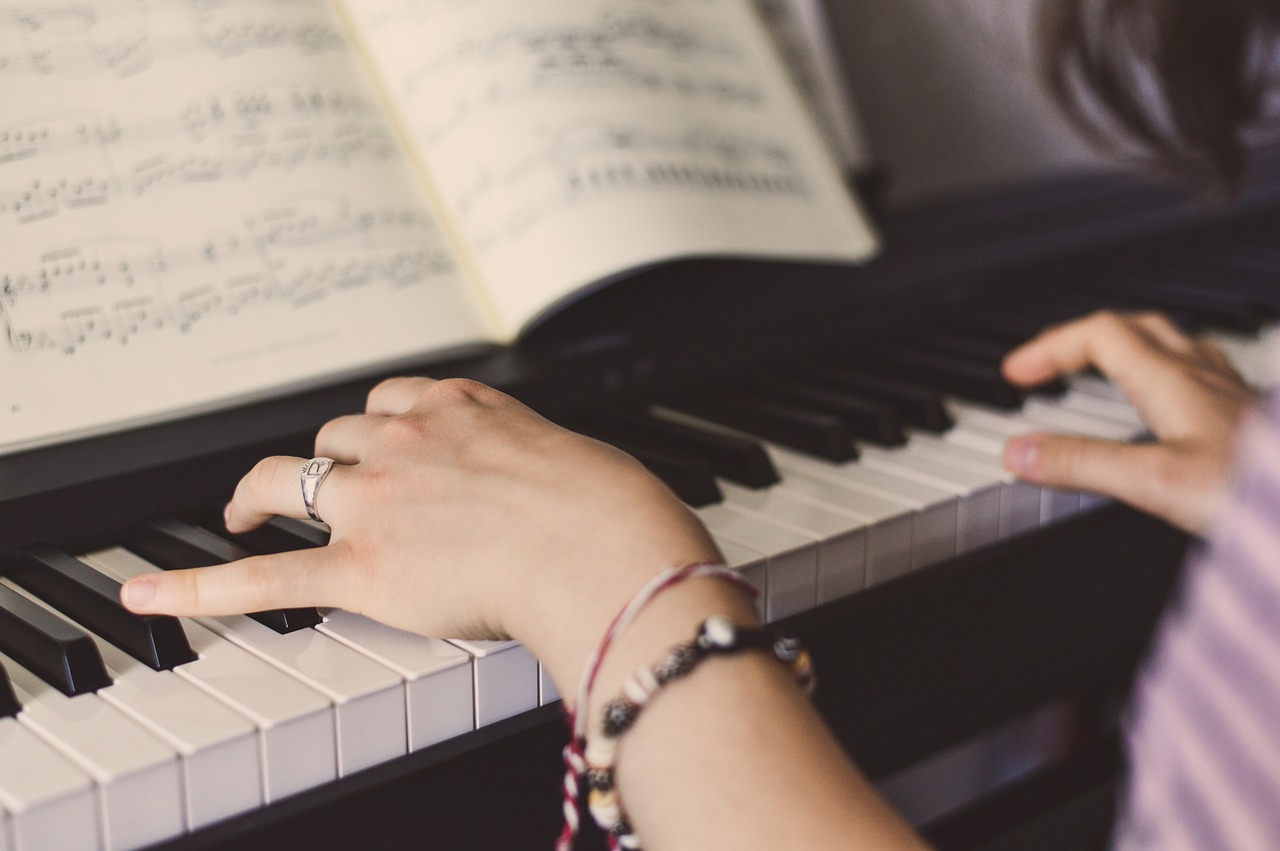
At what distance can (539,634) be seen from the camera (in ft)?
2.11

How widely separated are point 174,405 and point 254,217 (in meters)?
0.17

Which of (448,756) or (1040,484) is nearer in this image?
(448,756)

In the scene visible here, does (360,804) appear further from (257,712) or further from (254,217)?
(254,217)

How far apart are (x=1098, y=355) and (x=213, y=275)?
796 millimetres

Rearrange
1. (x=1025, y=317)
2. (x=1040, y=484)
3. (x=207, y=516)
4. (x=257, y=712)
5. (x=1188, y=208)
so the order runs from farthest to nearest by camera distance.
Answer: (x=1188, y=208) → (x=1025, y=317) → (x=1040, y=484) → (x=207, y=516) → (x=257, y=712)

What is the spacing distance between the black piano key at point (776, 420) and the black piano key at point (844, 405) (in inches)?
0.7

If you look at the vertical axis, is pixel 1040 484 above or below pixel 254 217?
below

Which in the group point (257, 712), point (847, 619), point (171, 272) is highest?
point (171, 272)

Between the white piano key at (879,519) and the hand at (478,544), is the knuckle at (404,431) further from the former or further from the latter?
the white piano key at (879,519)

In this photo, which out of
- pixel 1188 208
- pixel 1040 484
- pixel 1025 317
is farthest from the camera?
pixel 1188 208

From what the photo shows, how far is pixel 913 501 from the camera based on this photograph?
0.91m

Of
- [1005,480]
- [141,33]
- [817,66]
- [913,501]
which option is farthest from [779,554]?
[817,66]

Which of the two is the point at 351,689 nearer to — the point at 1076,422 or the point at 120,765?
the point at 120,765

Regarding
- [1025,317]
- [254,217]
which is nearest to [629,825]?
[254,217]
